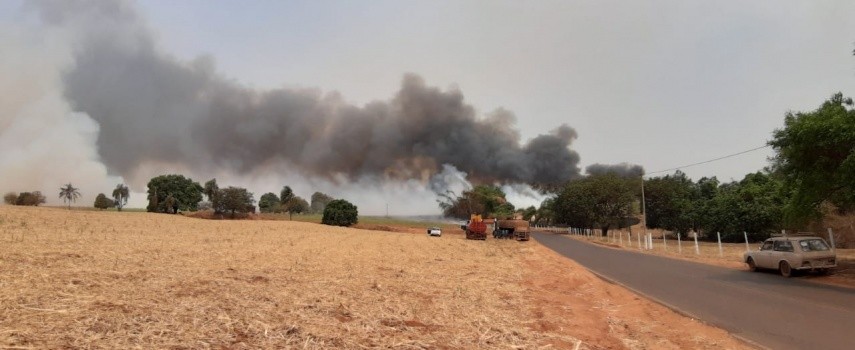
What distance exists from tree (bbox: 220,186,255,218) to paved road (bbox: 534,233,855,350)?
76.0 metres

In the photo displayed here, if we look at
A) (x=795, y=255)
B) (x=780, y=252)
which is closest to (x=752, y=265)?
(x=780, y=252)

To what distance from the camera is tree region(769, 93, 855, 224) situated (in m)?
16.6

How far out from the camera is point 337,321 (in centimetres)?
689

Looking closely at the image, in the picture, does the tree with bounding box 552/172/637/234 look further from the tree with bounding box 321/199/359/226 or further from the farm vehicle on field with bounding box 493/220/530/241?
the tree with bounding box 321/199/359/226

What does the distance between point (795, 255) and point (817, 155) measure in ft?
14.2

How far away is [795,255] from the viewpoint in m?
16.9

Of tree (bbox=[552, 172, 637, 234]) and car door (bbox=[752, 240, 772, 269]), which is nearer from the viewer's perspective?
car door (bbox=[752, 240, 772, 269])

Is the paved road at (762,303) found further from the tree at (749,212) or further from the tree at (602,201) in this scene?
the tree at (602,201)

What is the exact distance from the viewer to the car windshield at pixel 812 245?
17.3 meters

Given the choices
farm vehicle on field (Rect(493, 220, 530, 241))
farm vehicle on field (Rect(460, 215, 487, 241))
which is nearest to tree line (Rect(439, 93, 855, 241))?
farm vehicle on field (Rect(493, 220, 530, 241))

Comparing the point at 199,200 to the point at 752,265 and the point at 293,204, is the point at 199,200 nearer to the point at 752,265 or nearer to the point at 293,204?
the point at 293,204

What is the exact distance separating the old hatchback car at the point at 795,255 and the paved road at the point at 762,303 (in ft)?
1.84

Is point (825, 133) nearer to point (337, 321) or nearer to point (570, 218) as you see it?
point (337, 321)

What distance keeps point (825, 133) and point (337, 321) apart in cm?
1907
